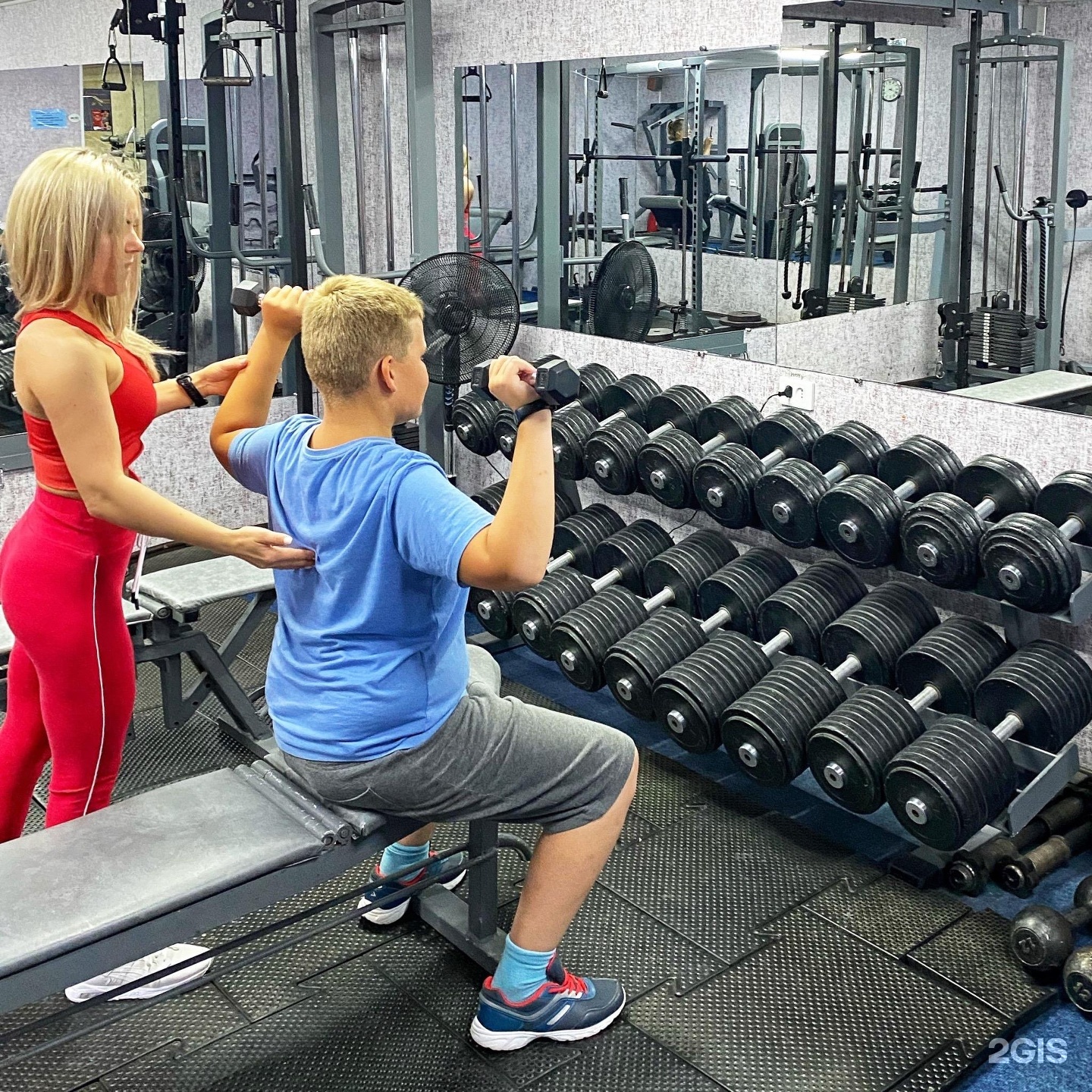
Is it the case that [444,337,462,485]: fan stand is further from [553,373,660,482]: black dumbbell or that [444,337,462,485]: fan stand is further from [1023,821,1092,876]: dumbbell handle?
[1023,821,1092,876]: dumbbell handle

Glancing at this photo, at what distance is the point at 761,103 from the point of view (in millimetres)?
3527

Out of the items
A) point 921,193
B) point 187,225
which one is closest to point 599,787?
point 921,193

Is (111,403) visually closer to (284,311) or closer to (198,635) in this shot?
(284,311)

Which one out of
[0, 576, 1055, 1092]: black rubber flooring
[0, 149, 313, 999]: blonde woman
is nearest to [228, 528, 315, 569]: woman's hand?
[0, 149, 313, 999]: blonde woman

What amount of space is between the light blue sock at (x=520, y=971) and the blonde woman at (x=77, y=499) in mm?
775

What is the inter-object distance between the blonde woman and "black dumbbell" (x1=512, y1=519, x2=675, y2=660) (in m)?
1.39

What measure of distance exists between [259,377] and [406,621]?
605mm

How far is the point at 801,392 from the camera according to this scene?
11.2 feet

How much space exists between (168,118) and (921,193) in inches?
111

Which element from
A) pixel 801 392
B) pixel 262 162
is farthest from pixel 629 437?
pixel 262 162

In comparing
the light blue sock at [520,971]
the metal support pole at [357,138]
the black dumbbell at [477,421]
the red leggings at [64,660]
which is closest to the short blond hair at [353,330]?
the red leggings at [64,660]

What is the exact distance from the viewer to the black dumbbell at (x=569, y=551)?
3.53 metres

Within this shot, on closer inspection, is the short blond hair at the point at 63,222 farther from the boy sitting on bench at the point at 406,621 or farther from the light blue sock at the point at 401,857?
the light blue sock at the point at 401,857

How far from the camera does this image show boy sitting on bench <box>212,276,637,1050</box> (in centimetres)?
164
